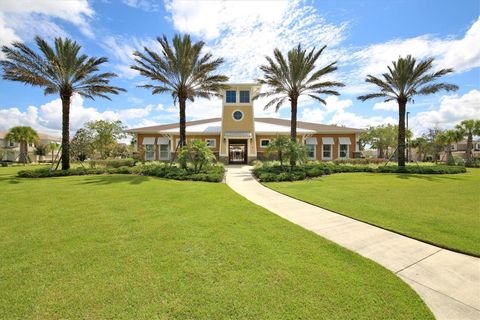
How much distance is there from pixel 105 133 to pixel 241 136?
878 inches

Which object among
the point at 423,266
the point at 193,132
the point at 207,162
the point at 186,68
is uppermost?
the point at 186,68

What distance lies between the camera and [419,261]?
13.4 feet

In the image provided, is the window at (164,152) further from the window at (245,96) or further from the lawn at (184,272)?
the lawn at (184,272)

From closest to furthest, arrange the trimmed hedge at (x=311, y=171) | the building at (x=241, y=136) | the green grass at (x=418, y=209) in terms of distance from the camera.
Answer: the green grass at (x=418, y=209)
the trimmed hedge at (x=311, y=171)
the building at (x=241, y=136)

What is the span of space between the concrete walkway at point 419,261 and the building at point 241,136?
20.2 meters

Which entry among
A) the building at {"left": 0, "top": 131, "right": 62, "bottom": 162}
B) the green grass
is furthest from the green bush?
the building at {"left": 0, "top": 131, "right": 62, "bottom": 162}

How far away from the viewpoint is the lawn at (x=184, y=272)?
9.16 feet

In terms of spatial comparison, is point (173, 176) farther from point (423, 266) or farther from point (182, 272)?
point (423, 266)

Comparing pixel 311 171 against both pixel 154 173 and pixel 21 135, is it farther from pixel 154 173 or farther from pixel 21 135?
pixel 21 135

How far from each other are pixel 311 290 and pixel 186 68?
1768 centimetres

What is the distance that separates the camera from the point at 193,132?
27.9m

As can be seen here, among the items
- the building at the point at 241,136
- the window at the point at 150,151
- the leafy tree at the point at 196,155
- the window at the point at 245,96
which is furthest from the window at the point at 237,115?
the leafy tree at the point at 196,155

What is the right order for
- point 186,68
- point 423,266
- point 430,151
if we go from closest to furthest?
1. point 423,266
2. point 186,68
3. point 430,151

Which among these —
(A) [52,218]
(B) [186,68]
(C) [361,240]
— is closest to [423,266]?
(C) [361,240]
